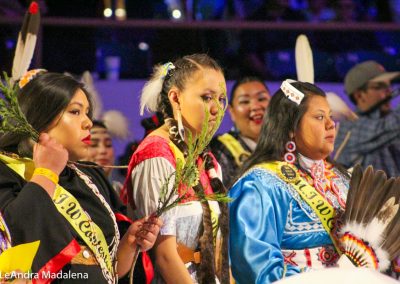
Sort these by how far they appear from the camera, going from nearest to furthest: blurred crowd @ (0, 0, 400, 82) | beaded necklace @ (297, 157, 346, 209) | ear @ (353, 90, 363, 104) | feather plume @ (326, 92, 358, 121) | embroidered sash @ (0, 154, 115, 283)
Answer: embroidered sash @ (0, 154, 115, 283) < beaded necklace @ (297, 157, 346, 209) < feather plume @ (326, 92, 358, 121) < blurred crowd @ (0, 0, 400, 82) < ear @ (353, 90, 363, 104)

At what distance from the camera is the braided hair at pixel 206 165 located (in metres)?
Answer: 2.94

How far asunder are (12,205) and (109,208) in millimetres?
471

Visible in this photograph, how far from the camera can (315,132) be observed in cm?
341

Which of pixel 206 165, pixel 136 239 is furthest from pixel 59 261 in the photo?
pixel 206 165

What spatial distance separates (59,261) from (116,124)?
2.22m

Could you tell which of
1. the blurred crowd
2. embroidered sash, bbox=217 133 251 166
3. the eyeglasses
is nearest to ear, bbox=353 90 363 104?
the eyeglasses

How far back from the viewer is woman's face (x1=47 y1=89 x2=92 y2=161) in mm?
2719

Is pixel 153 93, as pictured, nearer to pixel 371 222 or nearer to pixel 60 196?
pixel 60 196

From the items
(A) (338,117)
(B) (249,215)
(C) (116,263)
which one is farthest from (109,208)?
(A) (338,117)

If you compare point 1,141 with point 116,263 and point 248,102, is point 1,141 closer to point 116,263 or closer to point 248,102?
point 116,263

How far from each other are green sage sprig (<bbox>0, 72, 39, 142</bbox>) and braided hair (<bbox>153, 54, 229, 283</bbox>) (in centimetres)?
61

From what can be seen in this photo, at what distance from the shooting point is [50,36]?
16.5 ft

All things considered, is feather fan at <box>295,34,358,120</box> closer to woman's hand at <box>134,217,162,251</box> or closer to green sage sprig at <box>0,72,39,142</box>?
woman's hand at <box>134,217,162,251</box>

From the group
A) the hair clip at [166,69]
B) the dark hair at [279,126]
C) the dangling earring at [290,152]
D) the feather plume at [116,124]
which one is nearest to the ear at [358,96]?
the feather plume at [116,124]
